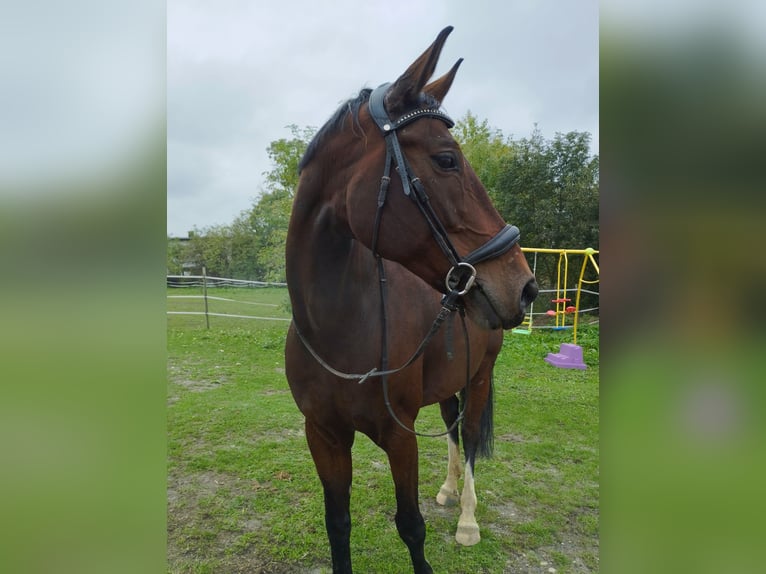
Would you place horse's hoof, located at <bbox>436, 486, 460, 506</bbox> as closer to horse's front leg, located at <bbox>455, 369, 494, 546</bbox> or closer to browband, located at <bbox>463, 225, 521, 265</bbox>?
horse's front leg, located at <bbox>455, 369, 494, 546</bbox>

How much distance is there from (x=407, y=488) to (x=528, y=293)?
1.30 m

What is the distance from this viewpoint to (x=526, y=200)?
1378 centimetres

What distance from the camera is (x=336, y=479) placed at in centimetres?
236

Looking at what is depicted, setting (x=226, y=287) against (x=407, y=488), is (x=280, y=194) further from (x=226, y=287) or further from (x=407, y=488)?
(x=407, y=488)

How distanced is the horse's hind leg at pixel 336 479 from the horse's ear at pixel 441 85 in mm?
1829

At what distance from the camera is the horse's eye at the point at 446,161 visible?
1689 mm

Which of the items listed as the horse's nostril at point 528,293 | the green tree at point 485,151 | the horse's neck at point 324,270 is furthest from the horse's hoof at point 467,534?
the green tree at point 485,151

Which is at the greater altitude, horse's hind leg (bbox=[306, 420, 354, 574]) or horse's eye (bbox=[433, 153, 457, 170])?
horse's eye (bbox=[433, 153, 457, 170])

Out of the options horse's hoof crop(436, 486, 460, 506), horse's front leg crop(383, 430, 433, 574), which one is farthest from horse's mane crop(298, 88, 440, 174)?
horse's hoof crop(436, 486, 460, 506)

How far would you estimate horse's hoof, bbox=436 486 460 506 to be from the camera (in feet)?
11.9

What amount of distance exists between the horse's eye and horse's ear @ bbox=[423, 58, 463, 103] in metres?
0.37
